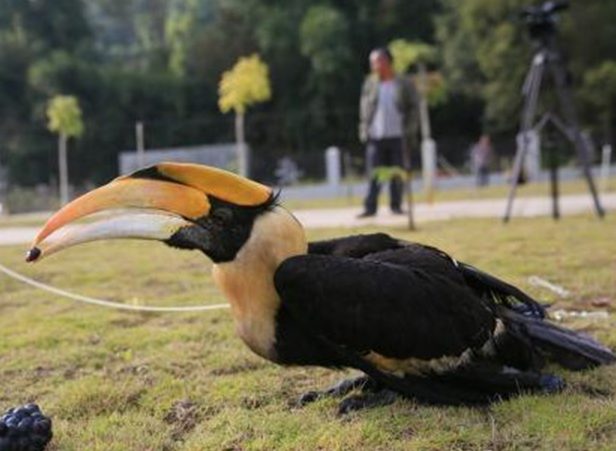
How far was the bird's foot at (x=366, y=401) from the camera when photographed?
288 cm

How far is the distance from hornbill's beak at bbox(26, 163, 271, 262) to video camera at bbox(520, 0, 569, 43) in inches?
234

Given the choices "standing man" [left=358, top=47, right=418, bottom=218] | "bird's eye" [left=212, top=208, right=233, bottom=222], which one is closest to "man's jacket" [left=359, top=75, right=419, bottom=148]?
"standing man" [left=358, top=47, right=418, bottom=218]

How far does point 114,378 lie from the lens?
11.2 ft

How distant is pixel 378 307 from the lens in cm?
262

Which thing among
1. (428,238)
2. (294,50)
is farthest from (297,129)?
(428,238)

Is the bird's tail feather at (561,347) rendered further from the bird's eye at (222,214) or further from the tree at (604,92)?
the tree at (604,92)

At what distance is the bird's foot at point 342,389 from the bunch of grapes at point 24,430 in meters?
0.90

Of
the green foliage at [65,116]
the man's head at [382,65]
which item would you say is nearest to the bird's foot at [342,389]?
the man's head at [382,65]

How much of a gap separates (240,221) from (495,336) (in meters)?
0.98

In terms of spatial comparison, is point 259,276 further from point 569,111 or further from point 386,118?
point 386,118

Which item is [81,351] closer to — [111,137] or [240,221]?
[240,221]

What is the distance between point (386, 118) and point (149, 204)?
686cm

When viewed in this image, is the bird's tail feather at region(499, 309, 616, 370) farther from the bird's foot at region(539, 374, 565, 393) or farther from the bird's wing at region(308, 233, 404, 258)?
the bird's wing at region(308, 233, 404, 258)

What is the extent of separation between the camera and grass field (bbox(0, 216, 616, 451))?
2574mm
